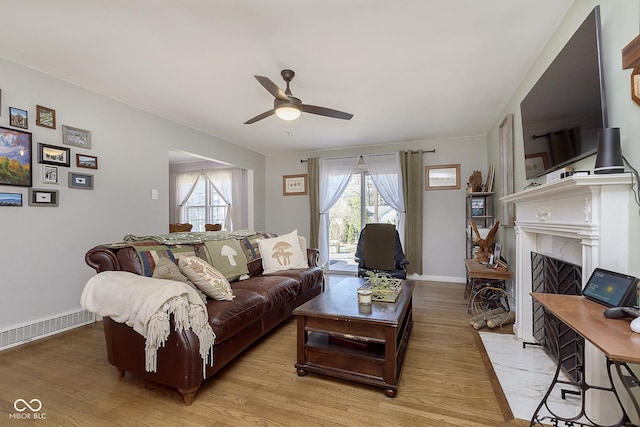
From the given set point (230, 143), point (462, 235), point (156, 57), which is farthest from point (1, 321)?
point (462, 235)

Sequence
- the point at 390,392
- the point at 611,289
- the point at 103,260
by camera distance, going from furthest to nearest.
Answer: the point at 103,260, the point at 390,392, the point at 611,289

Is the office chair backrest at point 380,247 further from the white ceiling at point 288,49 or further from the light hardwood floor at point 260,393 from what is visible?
the white ceiling at point 288,49

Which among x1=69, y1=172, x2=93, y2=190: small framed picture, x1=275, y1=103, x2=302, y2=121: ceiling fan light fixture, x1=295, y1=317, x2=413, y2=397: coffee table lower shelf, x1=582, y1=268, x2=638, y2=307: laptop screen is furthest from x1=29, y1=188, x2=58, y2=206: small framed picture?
x1=582, y1=268, x2=638, y2=307: laptop screen

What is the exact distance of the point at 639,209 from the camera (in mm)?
1324

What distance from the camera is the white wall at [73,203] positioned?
2.49m

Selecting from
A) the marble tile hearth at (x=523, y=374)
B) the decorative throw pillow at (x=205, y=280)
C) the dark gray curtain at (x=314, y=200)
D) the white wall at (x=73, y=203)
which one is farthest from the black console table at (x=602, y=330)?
the dark gray curtain at (x=314, y=200)

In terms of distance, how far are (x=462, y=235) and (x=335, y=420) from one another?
13.2ft

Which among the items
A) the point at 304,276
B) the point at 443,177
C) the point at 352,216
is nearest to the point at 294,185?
the point at 352,216

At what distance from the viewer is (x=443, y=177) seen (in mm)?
4906

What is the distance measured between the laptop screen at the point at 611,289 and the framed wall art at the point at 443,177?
3644 millimetres

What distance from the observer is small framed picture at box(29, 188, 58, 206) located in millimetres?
2582

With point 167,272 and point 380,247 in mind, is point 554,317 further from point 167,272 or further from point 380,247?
point 167,272

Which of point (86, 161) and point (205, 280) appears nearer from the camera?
point (205, 280)

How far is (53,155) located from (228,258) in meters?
1.89
